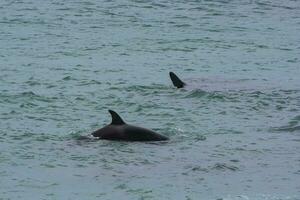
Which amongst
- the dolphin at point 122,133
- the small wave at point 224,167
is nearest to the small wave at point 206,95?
the dolphin at point 122,133

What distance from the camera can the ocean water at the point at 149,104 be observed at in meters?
15.5

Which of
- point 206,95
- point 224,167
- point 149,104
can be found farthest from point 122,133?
point 206,95

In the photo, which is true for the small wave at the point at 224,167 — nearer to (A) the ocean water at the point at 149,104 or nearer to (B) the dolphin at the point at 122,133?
(A) the ocean water at the point at 149,104

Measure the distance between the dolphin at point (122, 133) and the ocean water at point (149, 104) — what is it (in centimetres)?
19

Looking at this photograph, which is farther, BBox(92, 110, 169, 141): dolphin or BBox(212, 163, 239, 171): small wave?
BBox(92, 110, 169, 141): dolphin

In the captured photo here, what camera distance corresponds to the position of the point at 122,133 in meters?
17.8

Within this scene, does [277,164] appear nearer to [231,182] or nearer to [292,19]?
[231,182]

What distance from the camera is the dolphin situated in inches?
699

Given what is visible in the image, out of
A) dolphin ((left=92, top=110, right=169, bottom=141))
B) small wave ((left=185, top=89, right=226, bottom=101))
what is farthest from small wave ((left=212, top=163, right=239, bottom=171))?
small wave ((left=185, top=89, right=226, bottom=101))

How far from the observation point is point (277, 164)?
16766mm

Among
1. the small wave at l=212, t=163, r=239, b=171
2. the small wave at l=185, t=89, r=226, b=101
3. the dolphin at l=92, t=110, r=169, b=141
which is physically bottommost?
the small wave at l=185, t=89, r=226, b=101

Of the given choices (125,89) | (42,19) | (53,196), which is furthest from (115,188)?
(42,19)

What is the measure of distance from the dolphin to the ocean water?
0.19 m

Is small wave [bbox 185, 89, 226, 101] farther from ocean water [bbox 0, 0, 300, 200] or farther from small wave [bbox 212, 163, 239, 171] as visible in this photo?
small wave [bbox 212, 163, 239, 171]
